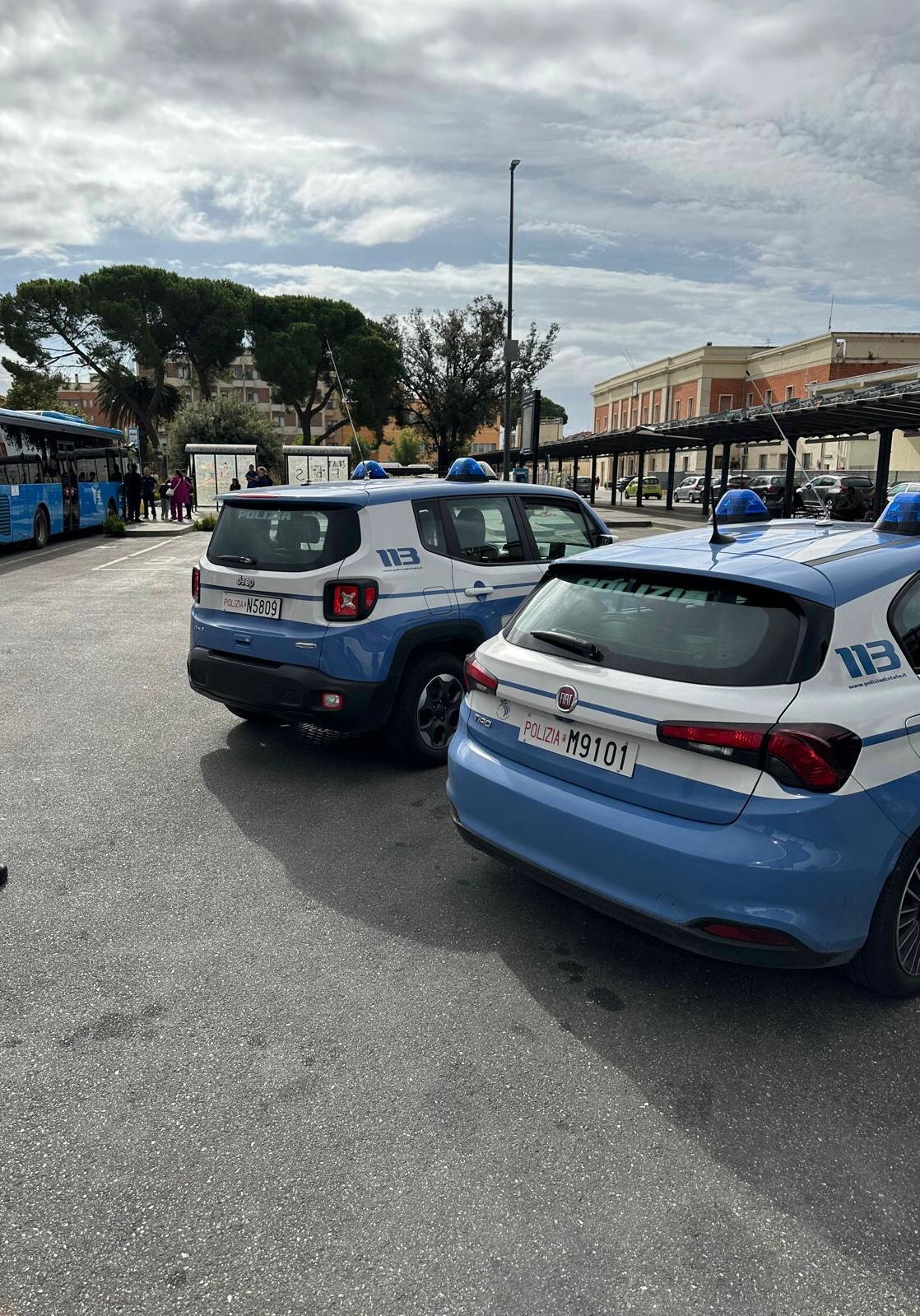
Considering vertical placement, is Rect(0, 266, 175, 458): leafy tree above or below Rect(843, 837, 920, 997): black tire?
above

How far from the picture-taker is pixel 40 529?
1986 cm

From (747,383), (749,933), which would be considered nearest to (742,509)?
(749,933)

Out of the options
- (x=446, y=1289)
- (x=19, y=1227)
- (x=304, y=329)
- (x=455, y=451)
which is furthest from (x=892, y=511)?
(x=304, y=329)

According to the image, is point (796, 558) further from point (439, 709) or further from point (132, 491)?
point (132, 491)

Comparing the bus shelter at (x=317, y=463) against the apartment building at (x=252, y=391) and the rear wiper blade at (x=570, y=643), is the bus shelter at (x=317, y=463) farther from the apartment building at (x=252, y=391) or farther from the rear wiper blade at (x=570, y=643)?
the apartment building at (x=252, y=391)

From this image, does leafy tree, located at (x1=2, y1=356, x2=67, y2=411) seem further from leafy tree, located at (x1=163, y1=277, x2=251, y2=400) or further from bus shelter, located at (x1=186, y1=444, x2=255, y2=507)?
bus shelter, located at (x1=186, y1=444, x2=255, y2=507)

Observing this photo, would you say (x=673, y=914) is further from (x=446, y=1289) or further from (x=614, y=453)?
(x=614, y=453)

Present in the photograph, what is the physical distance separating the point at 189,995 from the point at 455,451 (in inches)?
2128

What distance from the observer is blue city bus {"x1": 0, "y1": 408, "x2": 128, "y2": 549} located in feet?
58.9

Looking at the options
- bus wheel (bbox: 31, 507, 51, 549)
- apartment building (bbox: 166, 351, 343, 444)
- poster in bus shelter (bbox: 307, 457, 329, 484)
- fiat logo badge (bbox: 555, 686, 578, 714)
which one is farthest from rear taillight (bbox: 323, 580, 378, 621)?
apartment building (bbox: 166, 351, 343, 444)

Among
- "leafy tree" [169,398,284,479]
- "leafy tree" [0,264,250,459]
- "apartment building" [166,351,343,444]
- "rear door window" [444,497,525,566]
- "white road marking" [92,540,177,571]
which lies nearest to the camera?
"rear door window" [444,497,525,566]

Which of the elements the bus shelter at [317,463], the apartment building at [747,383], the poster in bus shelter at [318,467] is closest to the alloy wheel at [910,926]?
the bus shelter at [317,463]

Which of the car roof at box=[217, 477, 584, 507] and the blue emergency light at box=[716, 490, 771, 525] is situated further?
the car roof at box=[217, 477, 584, 507]

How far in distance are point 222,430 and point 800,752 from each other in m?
43.1
